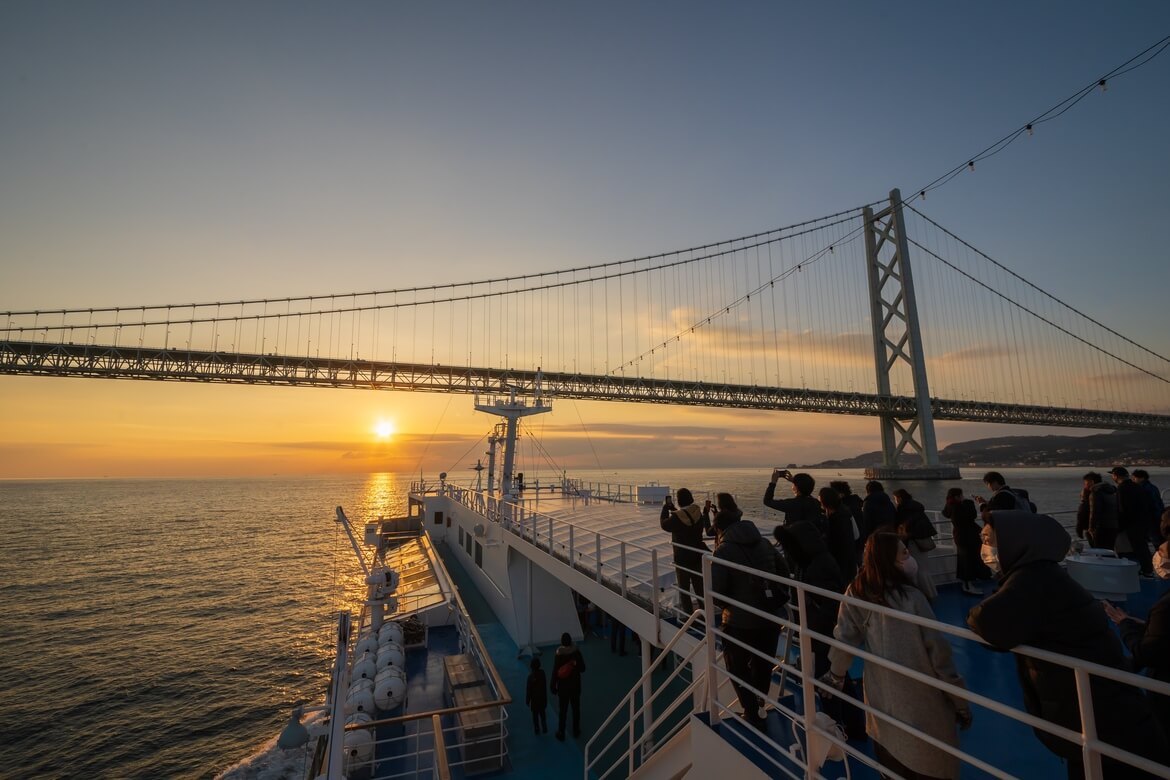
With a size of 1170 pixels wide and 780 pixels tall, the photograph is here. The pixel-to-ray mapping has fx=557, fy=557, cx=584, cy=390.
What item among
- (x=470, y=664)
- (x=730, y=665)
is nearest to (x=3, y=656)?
(x=470, y=664)

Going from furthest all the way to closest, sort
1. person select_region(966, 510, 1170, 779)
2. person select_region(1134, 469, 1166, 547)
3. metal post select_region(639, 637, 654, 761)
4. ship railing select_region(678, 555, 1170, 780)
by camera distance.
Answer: person select_region(1134, 469, 1166, 547) → metal post select_region(639, 637, 654, 761) → person select_region(966, 510, 1170, 779) → ship railing select_region(678, 555, 1170, 780)

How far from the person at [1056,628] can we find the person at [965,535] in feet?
15.3

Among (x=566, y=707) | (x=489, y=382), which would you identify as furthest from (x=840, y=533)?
(x=489, y=382)

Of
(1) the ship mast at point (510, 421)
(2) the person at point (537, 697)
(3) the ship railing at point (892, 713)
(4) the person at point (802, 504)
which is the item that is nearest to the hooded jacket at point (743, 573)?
(3) the ship railing at point (892, 713)

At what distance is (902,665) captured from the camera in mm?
2602

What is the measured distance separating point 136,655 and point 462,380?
4925cm

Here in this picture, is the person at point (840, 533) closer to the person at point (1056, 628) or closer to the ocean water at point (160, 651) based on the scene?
the person at point (1056, 628)

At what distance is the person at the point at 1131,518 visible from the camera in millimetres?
7109

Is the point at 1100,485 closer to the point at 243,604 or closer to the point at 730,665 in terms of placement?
the point at 730,665

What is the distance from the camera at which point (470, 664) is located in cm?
1024

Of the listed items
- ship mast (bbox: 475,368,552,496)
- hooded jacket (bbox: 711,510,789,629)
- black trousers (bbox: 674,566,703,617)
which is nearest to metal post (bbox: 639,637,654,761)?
black trousers (bbox: 674,566,703,617)

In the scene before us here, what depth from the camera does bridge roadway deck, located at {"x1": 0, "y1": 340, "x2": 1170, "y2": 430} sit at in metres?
57.7

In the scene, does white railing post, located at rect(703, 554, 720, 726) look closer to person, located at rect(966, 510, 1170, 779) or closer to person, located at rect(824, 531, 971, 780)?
person, located at rect(824, 531, 971, 780)

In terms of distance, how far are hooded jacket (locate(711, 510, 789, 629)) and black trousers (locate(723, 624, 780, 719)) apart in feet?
0.26
